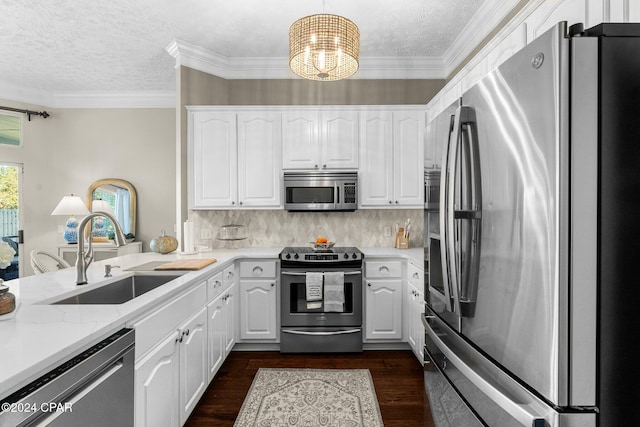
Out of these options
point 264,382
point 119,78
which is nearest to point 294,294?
point 264,382

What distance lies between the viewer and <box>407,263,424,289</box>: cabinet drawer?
109 inches

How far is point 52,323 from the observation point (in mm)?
1187

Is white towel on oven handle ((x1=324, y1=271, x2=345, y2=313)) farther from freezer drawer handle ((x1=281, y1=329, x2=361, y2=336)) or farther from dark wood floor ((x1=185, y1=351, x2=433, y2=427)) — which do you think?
dark wood floor ((x1=185, y1=351, x2=433, y2=427))

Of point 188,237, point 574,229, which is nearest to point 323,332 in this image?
point 188,237

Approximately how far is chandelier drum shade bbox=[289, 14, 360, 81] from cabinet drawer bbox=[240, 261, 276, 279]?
1.72m

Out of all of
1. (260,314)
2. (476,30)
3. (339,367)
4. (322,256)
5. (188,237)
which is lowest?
(339,367)

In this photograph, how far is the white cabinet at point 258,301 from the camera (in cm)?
318

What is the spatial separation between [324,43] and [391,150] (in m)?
1.51

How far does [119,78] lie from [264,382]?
409 centimetres

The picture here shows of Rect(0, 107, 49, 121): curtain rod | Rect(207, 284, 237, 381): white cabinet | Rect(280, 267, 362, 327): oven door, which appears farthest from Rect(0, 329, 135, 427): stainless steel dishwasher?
Rect(0, 107, 49, 121): curtain rod

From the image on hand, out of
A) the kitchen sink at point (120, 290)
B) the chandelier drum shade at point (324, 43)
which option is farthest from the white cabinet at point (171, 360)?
the chandelier drum shade at point (324, 43)

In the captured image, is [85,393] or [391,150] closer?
[85,393]

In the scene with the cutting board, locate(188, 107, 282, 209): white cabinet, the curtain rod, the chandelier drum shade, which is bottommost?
the cutting board

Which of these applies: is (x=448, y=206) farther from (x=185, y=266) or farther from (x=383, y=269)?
(x=383, y=269)
